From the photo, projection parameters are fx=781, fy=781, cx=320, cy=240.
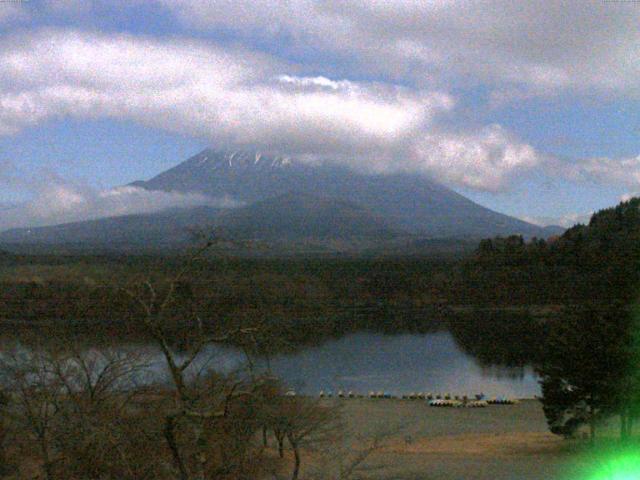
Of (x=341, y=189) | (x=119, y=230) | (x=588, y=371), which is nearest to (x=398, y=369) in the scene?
(x=588, y=371)

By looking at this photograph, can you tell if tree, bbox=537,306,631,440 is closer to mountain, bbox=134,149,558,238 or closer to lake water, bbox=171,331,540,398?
lake water, bbox=171,331,540,398

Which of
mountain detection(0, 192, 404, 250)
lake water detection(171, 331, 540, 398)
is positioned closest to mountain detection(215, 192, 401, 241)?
mountain detection(0, 192, 404, 250)

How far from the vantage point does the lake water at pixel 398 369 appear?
21094mm

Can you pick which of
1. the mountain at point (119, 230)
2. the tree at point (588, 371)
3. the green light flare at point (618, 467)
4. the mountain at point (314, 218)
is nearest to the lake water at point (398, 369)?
the tree at point (588, 371)

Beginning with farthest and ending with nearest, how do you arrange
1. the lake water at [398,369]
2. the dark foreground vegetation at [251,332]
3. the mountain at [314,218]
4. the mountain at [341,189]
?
1. the mountain at [341,189]
2. the mountain at [314,218]
3. the lake water at [398,369]
4. the dark foreground vegetation at [251,332]

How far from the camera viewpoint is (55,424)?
6.34 metres

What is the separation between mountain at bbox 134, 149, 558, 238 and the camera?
12644cm

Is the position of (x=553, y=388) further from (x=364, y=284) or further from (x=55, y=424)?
(x=364, y=284)

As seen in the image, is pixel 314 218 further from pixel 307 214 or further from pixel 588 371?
pixel 588 371

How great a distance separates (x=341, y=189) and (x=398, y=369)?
12570cm

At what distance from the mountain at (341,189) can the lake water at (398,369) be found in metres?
88.5

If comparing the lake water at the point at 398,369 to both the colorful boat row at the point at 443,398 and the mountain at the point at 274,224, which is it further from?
the mountain at the point at 274,224

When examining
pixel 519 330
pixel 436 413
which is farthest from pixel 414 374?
pixel 519 330

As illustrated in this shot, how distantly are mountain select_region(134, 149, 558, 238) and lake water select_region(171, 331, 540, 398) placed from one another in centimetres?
8853
